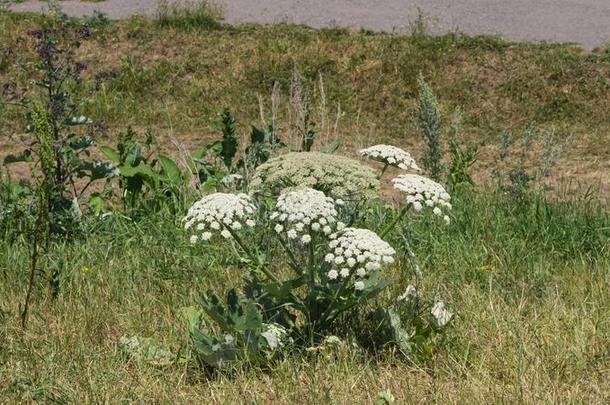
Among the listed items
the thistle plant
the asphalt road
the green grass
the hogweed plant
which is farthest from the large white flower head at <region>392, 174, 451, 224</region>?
the asphalt road

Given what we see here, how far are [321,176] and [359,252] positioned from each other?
41cm

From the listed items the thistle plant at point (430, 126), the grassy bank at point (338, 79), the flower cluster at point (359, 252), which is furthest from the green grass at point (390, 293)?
the grassy bank at point (338, 79)

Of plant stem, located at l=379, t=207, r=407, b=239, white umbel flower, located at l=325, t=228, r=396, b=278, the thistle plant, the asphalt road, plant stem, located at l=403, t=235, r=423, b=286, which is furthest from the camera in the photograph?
the asphalt road

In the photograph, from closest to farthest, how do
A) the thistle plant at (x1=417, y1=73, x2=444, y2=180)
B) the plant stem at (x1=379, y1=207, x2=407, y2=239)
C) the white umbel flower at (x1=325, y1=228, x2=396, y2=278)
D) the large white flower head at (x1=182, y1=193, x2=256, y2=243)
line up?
the white umbel flower at (x1=325, y1=228, x2=396, y2=278) → the large white flower head at (x1=182, y1=193, x2=256, y2=243) → the plant stem at (x1=379, y1=207, x2=407, y2=239) → the thistle plant at (x1=417, y1=73, x2=444, y2=180)

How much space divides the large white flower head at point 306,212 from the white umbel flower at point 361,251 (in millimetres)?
68

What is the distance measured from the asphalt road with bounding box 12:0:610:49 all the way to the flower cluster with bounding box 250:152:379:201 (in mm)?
7715

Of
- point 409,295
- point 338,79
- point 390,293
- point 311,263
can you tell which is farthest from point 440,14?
point 311,263

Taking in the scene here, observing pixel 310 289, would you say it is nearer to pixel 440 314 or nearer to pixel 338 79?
pixel 440 314

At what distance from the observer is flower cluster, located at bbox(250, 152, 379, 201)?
3756 millimetres

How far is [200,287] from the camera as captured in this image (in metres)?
4.84

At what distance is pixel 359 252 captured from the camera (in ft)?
11.5

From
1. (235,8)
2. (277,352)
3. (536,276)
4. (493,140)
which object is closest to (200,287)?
(277,352)

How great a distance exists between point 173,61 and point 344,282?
7.30 meters

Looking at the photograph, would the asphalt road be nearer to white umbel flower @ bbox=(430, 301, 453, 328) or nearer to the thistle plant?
the thistle plant
